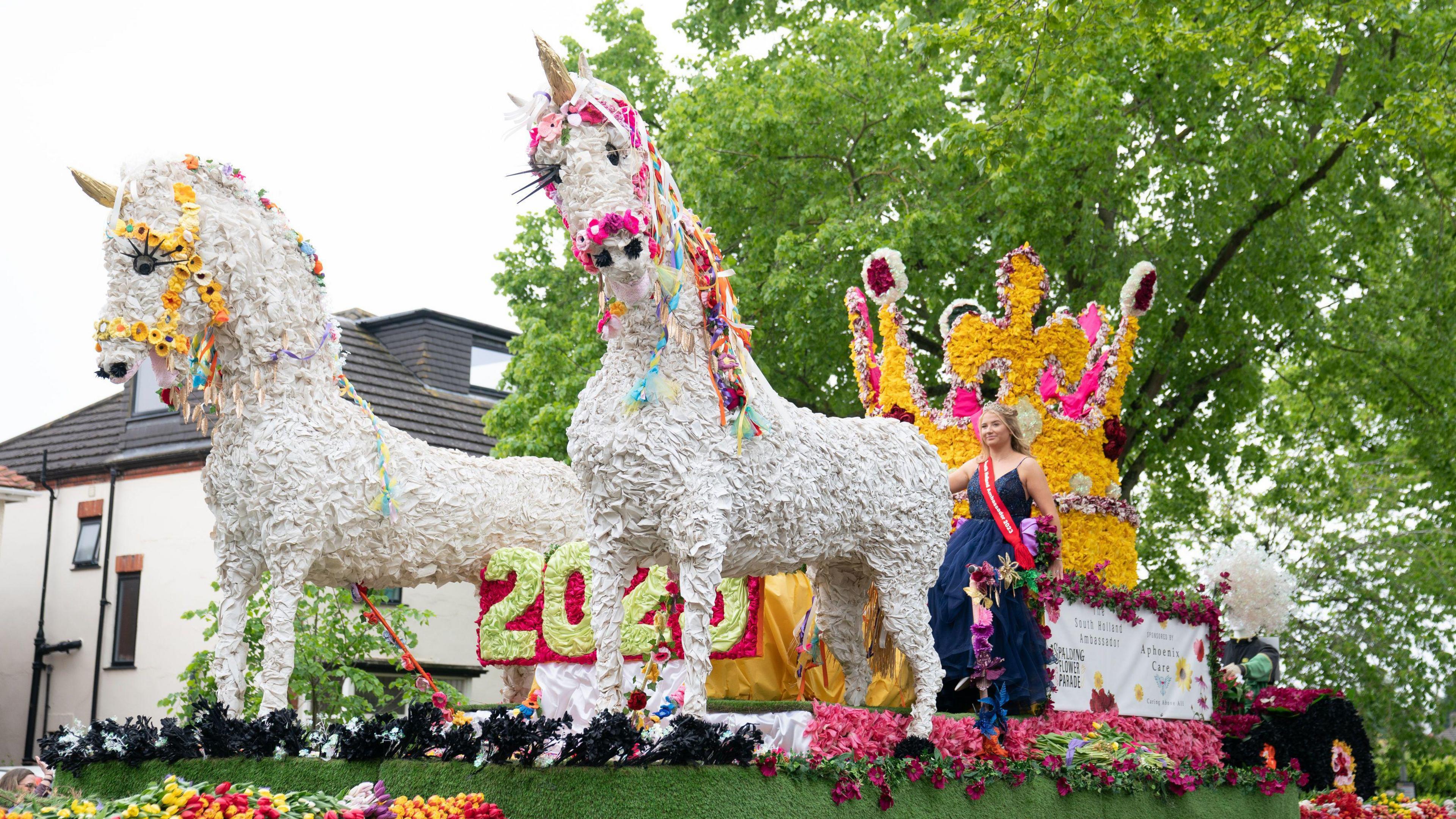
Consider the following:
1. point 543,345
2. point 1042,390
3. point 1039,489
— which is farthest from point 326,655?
point 543,345

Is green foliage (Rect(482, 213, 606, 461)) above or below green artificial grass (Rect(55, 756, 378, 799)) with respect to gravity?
above

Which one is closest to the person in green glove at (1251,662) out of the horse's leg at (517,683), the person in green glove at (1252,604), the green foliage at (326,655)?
the person in green glove at (1252,604)

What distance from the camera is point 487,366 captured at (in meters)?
20.1

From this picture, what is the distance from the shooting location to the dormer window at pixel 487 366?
1964 centimetres

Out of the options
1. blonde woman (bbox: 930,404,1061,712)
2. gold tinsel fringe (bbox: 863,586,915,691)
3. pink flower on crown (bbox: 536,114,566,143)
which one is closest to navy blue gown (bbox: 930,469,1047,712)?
blonde woman (bbox: 930,404,1061,712)

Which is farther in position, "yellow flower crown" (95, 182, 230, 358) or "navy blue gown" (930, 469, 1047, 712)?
"navy blue gown" (930, 469, 1047, 712)

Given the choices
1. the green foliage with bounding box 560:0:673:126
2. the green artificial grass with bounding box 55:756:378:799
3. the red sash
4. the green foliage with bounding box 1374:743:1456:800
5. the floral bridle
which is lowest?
the green foliage with bounding box 1374:743:1456:800

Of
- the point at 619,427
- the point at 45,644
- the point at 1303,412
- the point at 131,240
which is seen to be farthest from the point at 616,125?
the point at 1303,412

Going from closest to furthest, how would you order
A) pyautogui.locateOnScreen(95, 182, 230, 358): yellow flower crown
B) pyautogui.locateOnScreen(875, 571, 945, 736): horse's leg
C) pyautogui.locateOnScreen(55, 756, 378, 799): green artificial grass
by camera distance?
pyautogui.locateOnScreen(55, 756, 378, 799): green artificial grass < pyautogui.locateOnScreen(95, 182, 230, 358): yellow flower crown < pyautogui.locateOnScreen(875, 571, 945, 736): horse's leg

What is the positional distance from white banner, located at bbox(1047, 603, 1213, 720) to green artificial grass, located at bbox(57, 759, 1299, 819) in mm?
1218

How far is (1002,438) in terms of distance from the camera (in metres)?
7.91

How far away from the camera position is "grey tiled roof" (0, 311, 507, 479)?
624 inches

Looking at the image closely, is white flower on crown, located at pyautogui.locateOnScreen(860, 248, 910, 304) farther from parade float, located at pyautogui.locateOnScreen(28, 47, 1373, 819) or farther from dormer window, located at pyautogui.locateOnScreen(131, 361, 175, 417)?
dormer window, located at pyautogui.locateOnScreen(131, 361, 175, 417)

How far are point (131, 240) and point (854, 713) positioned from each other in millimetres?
3955
